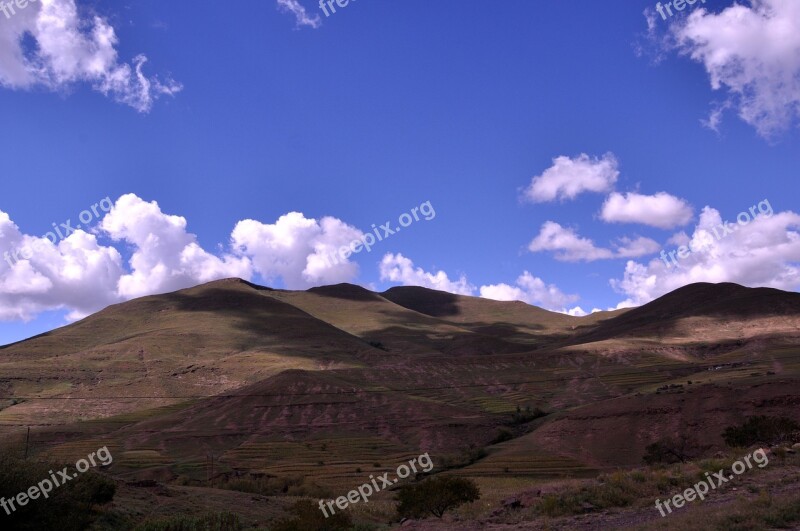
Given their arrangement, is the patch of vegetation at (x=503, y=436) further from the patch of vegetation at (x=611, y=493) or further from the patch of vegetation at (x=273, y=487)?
the patch of vegetation at (x=611, y=493)

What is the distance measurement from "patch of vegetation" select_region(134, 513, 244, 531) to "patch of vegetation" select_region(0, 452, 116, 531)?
224cm

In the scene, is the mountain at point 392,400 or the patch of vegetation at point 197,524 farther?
the mountain at point 392,400

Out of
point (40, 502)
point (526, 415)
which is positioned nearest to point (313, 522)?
point (40, 502)

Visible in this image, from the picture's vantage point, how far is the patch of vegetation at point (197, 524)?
21192 mm

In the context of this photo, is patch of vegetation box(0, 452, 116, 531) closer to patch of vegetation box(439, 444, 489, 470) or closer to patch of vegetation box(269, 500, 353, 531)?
patch of vegetation box(269, 500, 353, 531)

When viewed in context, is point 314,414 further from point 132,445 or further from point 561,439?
point 561,439

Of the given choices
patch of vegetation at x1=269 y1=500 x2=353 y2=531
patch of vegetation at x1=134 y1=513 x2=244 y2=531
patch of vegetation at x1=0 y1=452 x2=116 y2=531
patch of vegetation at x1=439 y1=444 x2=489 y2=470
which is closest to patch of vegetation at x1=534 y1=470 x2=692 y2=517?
patch of vegetation at x1=269 y1=500 x2=353 y2=531

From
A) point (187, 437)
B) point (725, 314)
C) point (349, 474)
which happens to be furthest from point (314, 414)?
point (725, 314)

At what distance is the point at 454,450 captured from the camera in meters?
75.3
